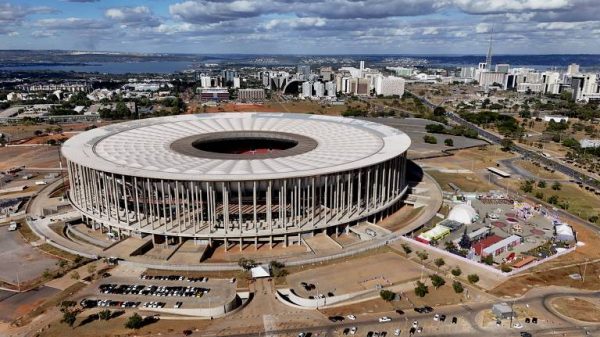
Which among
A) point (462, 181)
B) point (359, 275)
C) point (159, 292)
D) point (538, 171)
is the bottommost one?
point (359, 275)

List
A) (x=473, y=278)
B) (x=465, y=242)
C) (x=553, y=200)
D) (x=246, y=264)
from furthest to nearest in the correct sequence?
(x=553, y=200)
(x=465, y=242)
(x=246, y=264)
(x=473, y=278)

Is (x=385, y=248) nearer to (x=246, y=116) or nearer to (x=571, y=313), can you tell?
(x=571, y=313)

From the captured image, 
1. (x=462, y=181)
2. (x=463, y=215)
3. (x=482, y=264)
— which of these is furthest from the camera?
(x=462, y=181)

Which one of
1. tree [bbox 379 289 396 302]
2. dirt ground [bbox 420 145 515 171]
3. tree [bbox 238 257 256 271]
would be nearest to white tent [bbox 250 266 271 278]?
tree [bbox 238 257 256 271]

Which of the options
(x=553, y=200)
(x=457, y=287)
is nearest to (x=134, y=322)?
(x=457, y=287)

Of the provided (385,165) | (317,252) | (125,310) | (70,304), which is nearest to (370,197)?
(385,165)

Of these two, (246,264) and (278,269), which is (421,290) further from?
(246,264)

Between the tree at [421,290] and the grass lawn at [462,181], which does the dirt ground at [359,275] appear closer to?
the tree at [421,290]
